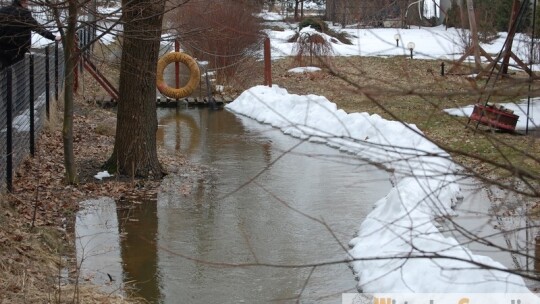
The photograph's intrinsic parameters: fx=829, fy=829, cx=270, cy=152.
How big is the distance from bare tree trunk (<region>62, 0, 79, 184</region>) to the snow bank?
227 cm

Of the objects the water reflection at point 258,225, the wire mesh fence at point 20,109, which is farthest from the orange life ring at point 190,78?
the water reflection at point 258,225

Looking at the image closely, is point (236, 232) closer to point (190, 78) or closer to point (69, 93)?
point (69, 93)

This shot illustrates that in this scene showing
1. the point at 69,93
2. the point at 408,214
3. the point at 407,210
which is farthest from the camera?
the point at 69,93

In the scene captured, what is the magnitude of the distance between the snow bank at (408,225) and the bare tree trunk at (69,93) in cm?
227

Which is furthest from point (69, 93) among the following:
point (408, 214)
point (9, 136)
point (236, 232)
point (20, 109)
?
point (408, 214)

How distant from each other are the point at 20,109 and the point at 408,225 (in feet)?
19.2

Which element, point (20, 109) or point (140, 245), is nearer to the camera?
point (140, 245)

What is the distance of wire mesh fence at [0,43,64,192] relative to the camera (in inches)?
354

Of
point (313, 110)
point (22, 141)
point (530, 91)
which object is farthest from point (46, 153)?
point (530, 91)

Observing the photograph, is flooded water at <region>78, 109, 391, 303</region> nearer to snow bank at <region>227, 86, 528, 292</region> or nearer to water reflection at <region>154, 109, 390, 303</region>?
water reflection at <region>154, 109, 390, 303</region>

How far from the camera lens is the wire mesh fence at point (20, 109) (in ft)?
29.5

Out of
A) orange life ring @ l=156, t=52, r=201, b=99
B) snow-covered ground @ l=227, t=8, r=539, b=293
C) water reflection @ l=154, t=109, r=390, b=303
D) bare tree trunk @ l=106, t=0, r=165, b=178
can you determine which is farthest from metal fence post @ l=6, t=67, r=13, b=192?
orange life ring @ l=156, t=52, r=201, b=99

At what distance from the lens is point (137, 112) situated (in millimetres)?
10852

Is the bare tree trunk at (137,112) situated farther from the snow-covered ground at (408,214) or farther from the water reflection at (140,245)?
the snow-covered ground at (408,214)
